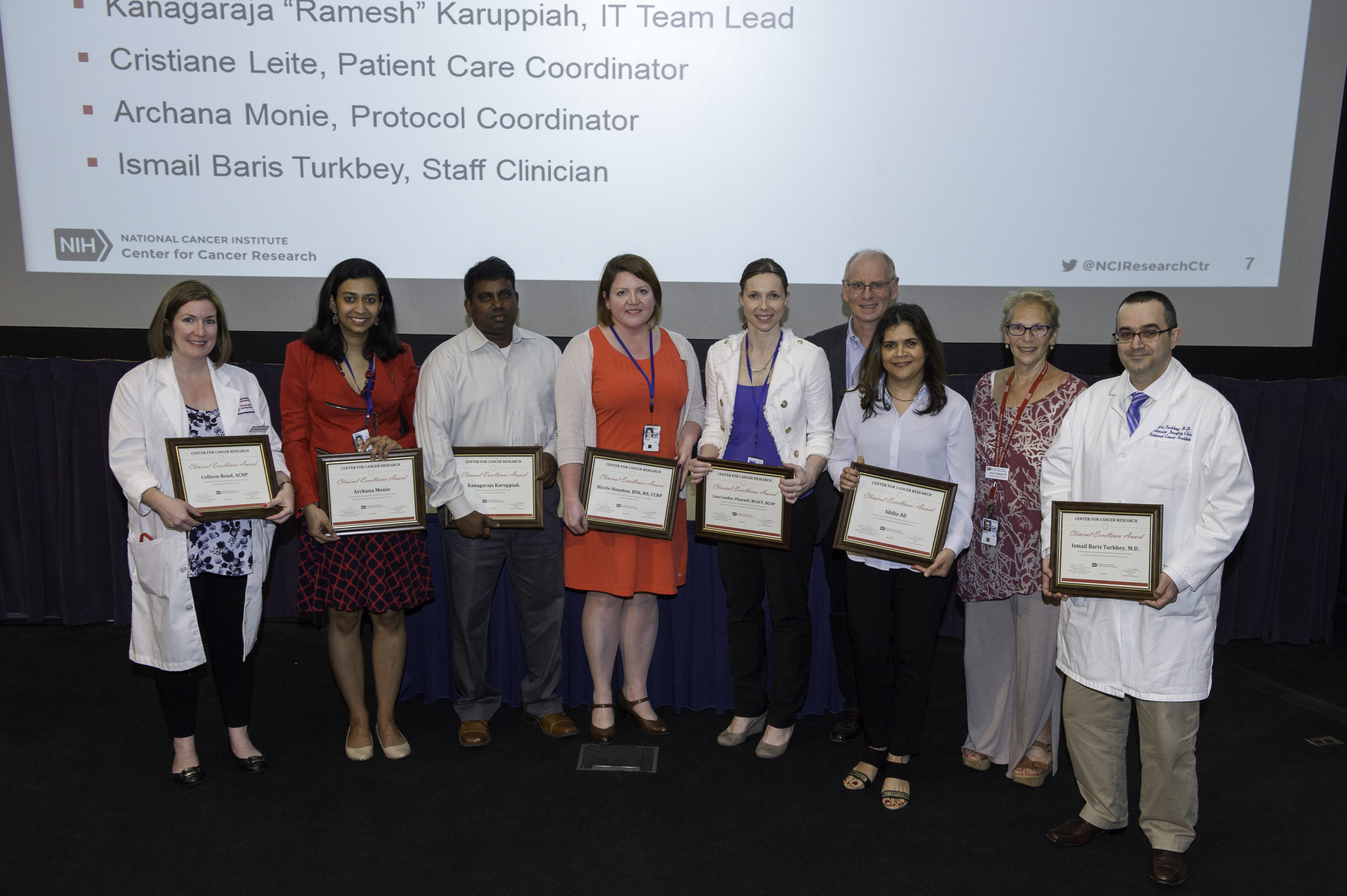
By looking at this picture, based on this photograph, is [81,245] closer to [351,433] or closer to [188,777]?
[351,433]

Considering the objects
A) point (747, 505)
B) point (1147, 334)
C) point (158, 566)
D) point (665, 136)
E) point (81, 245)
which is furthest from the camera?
point (81, 245)

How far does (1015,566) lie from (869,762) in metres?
0.85

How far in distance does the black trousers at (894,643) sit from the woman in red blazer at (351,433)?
157cm

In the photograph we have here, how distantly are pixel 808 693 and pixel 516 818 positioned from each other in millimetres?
1318

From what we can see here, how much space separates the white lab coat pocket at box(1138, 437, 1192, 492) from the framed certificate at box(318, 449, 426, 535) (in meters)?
2.26

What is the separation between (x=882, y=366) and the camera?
2.70m

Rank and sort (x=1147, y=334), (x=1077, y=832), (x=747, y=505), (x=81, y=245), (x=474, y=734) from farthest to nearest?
(x=81, y=245) < (x=474, y=734) < (x=747, y=505) < (x=1077, y=832) < (x=1147, y=334)

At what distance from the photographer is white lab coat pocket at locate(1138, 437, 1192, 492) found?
2.28m

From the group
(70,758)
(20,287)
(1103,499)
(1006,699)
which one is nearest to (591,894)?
(1006,699)

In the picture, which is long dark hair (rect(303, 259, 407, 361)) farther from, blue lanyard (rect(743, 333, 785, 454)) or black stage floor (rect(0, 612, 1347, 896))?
black stage floor (rect(0, 612, 1347, 896))

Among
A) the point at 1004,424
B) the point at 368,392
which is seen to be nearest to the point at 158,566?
the point at 368,392

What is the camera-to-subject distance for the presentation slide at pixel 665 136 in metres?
3.99

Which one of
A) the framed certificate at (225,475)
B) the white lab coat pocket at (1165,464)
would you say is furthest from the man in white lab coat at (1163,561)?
the framed certificate at (225,475)

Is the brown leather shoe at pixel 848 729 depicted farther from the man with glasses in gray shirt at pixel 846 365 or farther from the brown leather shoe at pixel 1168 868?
the brown leather shoe at pixel 1168 868
